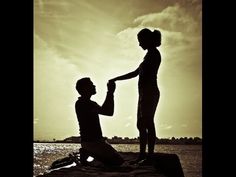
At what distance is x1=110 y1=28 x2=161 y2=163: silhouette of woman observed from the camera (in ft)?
24.2

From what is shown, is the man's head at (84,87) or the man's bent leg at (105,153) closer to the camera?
the man's bent leg at (105,153)

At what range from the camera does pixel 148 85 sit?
24.2 ft

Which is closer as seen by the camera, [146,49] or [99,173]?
[99,173]

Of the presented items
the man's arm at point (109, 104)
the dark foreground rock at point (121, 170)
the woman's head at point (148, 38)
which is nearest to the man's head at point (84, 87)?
the man's arm at point (109, 104)

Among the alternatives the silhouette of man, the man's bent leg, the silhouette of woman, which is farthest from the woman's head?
the man's bent leg

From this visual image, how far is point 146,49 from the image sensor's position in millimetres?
7453

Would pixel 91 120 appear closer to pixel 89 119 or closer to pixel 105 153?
pixel 89 119

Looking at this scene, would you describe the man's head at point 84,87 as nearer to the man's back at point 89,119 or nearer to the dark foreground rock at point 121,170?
the man's back at point 89,119

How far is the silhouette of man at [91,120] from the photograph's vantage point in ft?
24.3

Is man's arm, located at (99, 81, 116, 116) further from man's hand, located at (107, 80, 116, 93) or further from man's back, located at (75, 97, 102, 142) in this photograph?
man's back, located at (75, 97, 102, 142)
